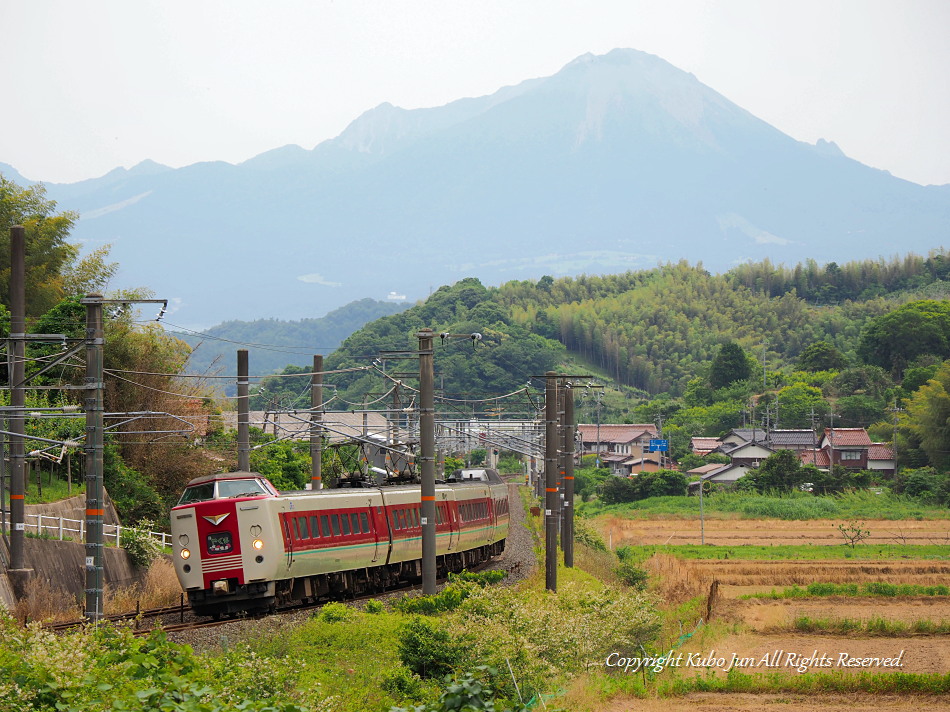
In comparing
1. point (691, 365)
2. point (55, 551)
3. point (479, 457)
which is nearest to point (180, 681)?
point (55, 551)

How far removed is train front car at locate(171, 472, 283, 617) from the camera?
72.6 feet

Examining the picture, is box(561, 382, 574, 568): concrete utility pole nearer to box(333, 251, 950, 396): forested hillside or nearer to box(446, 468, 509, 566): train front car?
box(446, 468, 509, 566): train front car

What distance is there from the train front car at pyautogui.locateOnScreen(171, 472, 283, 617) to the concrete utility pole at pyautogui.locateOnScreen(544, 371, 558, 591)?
8606 millimetres

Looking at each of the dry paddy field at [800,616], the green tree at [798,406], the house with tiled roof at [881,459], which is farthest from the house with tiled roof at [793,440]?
the dry paddy field at [800,616]

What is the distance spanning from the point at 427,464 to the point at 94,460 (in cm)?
829

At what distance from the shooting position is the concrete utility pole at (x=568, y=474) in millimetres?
34719

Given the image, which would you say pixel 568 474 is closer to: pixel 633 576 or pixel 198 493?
pixel 633 576

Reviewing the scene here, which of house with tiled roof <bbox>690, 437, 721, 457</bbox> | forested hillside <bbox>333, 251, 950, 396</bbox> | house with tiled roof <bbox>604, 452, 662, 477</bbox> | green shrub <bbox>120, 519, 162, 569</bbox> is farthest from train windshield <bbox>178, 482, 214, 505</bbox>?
forested hillside <bbox>333, 251, 950, 396</bbox>

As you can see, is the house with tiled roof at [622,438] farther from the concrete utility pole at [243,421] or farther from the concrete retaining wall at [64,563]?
the concrete retaining wall at [64,563]

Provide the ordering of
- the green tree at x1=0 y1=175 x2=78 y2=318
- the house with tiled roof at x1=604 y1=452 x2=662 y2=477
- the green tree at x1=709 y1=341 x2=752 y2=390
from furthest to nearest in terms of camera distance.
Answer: the green tree at x1=709 y1=341 x2=752 y2=390, the house with tiled roof at x1=604 y1=452 x2=662 y2=477, the green tree at x1=0 y1=175 x2=78 y2=318

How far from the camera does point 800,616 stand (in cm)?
2794

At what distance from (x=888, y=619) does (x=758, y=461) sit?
58.2 meters

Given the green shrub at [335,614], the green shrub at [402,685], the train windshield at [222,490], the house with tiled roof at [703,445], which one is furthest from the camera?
the house with tiled roof at [703,445]

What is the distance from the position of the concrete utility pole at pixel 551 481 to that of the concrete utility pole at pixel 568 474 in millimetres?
3041
